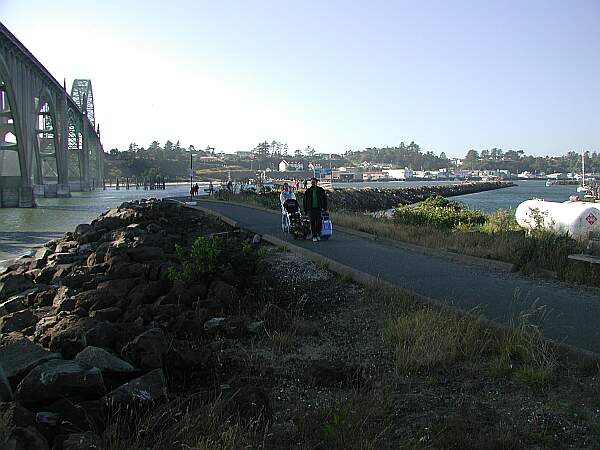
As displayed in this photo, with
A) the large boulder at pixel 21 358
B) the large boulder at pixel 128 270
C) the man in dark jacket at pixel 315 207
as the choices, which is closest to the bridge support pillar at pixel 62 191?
the man in dark jacket at pixel 315 207

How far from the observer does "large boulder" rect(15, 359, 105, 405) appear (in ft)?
16.0

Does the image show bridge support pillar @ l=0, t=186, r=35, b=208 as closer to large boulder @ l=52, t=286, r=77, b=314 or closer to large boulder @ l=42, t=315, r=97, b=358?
large boulder @ l=52, t=286, r=77, b=314

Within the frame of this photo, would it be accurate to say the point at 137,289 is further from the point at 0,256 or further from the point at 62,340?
the point at 0,256

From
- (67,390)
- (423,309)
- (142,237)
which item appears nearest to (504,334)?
(423,309)

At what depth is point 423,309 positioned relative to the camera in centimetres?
737

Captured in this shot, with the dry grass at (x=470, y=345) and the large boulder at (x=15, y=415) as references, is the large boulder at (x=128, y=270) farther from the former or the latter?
the large boulder at (x=15, y=415)

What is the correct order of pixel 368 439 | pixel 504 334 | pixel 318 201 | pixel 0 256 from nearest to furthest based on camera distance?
pixel 368 439, pixel 504 334, pixel 318 201, pixel 0 256

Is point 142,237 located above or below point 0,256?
above

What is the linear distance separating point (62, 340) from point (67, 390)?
240 centimetres

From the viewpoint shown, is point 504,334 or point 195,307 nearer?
point 504,334

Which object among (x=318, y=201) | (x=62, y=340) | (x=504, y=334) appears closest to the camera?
(x=504, y=334)

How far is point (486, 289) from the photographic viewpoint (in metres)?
9.47

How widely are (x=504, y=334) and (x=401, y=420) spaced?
2.26 m

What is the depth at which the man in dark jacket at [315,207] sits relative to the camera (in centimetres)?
1596
